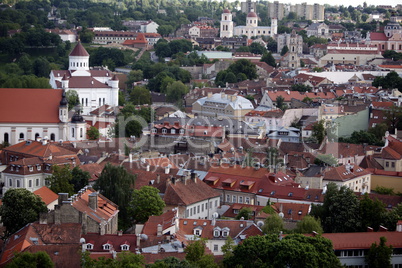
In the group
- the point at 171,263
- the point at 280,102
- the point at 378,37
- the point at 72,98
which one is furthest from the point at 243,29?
the point at 171,263

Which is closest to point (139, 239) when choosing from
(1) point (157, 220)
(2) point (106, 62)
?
(1) point (157, 220)

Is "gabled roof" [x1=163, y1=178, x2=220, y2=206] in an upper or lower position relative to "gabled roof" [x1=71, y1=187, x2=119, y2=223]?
lower

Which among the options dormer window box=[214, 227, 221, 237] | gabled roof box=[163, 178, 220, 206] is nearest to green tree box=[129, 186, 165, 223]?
gabled roof box=[163, 178, 220, 206]

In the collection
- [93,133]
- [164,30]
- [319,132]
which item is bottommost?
[93,133]

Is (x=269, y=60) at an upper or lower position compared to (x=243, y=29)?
lower

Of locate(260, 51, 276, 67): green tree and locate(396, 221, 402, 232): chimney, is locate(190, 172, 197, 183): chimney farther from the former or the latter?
locate(260, 51, 276, 67): green tree

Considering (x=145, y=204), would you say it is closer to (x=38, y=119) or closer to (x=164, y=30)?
(x=38, y=119)

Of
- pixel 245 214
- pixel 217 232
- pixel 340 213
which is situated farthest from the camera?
pixel 245 214
